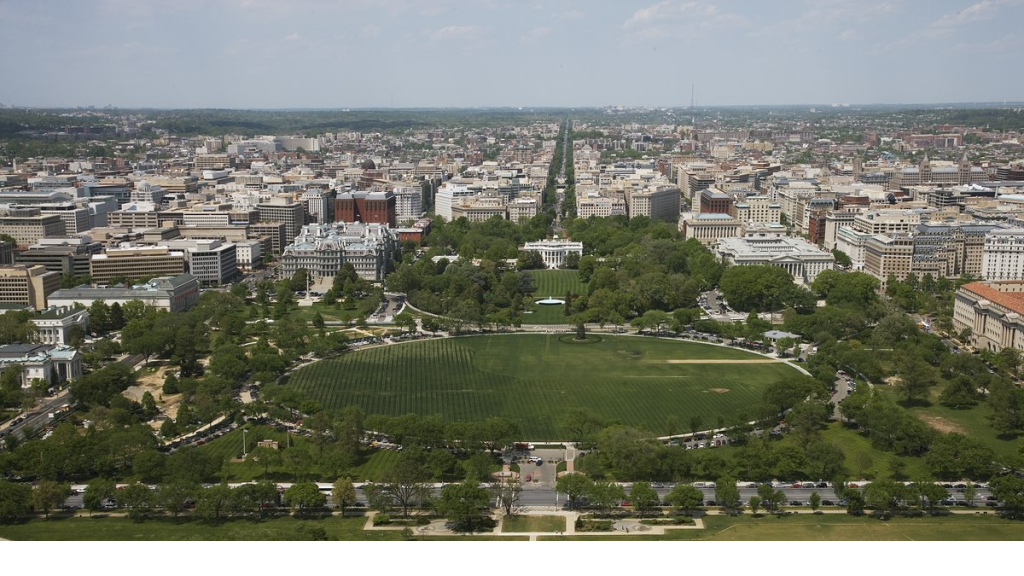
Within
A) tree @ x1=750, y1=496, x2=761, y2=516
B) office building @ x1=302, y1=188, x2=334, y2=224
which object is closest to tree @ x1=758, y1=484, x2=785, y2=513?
tree @ x1=750, y1=496, x2=761, y2=516

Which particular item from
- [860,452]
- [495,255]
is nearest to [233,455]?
[860,452]

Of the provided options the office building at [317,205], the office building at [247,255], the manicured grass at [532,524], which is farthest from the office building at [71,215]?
the manicured grass at [532,524]

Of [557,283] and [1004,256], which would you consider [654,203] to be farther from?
[1004,256]

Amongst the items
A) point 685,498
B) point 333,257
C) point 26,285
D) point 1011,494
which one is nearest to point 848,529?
point 685,498

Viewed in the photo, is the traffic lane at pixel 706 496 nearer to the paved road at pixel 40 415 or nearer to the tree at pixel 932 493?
the tree at pixel 932 493

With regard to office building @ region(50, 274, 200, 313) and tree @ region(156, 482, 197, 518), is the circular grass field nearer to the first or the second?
tree @ region(156, 482, 197, 518)
